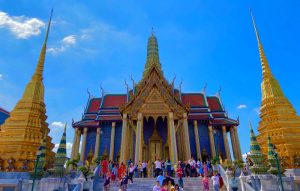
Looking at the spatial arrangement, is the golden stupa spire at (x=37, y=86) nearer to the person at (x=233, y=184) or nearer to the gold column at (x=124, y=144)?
the gold column at (x=124, y=144)

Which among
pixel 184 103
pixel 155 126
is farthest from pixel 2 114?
pixel 184 103

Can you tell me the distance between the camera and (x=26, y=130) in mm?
18031

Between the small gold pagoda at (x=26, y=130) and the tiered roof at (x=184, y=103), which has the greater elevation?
the tiered roof at (x=184, y=103)

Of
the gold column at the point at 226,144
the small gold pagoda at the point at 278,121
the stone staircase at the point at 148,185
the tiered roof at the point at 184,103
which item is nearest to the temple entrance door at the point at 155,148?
the tiered roof at the point at 184,103

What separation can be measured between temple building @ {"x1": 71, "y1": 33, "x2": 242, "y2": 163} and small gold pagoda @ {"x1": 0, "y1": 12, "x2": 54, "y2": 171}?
5432 millimetres

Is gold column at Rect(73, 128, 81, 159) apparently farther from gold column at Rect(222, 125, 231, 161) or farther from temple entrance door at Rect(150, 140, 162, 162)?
gold column at Rect(222, 125, 231, 161)

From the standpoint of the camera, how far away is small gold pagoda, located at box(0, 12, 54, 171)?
55.5ft

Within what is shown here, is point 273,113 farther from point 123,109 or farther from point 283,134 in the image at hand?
point 123,109

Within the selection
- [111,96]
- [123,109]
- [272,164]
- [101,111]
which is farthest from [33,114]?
[272,164]

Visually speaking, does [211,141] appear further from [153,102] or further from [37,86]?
[37,86]

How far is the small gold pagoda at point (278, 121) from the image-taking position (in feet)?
57.4

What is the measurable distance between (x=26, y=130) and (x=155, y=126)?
34.9 feet

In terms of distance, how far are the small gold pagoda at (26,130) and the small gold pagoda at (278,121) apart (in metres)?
16.3

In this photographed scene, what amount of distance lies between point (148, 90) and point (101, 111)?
29.1 feet
